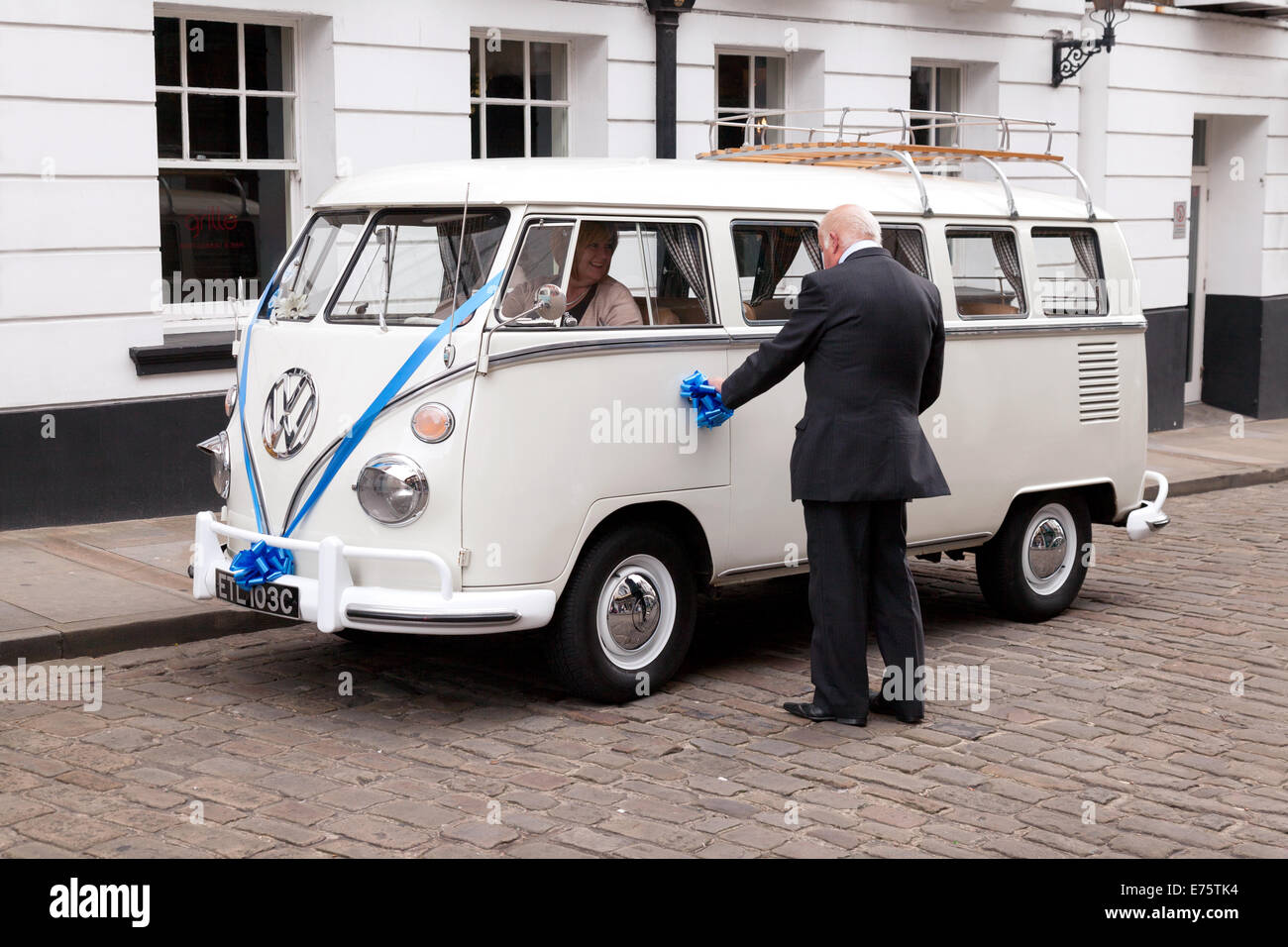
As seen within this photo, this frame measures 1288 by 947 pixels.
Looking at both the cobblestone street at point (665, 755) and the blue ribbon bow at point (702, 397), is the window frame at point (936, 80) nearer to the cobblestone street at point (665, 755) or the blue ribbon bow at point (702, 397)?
the cobblestone street at point (665, 755)

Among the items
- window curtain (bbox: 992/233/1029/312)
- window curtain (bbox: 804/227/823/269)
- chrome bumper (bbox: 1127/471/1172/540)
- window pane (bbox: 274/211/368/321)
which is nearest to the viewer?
A: window pane (bbox: 274/211/368/321)

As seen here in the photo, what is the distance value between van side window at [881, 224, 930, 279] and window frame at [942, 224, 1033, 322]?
170mm

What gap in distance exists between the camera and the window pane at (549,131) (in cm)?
1291

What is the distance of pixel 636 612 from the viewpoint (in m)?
6.72

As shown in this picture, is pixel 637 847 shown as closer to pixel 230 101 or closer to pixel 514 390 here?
pixel 514 390

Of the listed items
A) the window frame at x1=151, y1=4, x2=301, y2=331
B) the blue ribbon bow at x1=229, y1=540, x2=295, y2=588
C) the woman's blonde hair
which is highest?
the window frame at x1=151, y1=4, x2=301, y2=331

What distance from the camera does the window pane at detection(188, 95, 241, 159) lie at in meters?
11.0

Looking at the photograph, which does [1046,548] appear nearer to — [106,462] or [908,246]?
[908,246]

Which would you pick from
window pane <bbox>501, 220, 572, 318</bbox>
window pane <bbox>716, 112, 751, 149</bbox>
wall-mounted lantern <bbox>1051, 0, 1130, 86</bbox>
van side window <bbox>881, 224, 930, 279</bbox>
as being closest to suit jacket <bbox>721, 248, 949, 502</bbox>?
window pane <bbox>501, 220, 572, 318</bbox>

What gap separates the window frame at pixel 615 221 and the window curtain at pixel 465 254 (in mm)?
158

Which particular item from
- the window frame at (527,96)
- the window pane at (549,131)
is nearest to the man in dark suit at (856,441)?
the window frame at (527,96)

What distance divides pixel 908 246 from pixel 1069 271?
131 cm

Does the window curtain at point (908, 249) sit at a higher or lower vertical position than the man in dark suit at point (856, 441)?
higher
